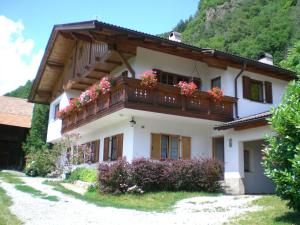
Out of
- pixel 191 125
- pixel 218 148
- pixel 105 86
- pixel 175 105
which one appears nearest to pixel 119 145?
pixel 105 86

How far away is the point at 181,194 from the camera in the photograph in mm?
15055

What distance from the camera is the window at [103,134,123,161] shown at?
1877 cm

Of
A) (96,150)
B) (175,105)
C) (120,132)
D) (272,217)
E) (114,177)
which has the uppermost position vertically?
(175,105)

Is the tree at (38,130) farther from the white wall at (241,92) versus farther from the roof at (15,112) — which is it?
the white wall at (241,92)

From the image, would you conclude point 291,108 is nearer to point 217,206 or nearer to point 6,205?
point 217,206

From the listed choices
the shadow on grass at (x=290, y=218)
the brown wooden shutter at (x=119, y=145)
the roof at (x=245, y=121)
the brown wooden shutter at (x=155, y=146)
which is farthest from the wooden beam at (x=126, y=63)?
the shadow on grass at (x=290, y=218)

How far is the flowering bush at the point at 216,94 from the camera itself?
18261 millimetres

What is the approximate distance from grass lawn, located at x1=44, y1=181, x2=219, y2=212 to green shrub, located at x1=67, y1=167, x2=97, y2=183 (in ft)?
8.25

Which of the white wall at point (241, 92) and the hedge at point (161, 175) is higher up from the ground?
the white wall at point (241, 92)

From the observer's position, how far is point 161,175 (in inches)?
622

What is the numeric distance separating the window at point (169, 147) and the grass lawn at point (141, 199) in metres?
3.29

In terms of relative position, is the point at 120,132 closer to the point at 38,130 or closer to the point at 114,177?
the point at 114,177

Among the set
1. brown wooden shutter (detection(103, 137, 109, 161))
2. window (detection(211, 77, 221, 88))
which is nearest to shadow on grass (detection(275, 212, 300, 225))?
window (detection(211, 77, 221, 88))

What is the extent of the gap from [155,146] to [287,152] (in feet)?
32.2
